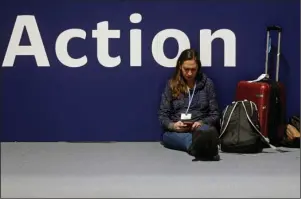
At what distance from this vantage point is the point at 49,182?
3.69 m

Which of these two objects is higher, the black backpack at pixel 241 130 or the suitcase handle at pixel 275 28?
the suitcase handle at pixel 275 28

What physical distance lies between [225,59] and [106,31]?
1242mm

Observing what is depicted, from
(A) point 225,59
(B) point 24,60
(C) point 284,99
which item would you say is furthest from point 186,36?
(B) point 24,60

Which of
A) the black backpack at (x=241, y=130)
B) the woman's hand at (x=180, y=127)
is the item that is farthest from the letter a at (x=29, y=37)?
the black backpack at (x=241, y=130)

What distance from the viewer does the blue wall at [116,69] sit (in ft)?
17.1

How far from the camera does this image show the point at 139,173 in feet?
12.9

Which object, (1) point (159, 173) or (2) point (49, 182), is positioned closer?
(2) point (49, 182)

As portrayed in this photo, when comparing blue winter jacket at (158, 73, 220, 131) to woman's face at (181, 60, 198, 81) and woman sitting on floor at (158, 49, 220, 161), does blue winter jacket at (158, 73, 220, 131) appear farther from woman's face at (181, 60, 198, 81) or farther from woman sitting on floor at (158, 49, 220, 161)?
woman's face at (181, 60, 198, 81)

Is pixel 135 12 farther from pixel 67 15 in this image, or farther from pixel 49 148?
pixel 49 148

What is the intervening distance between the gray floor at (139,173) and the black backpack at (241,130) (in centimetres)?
11

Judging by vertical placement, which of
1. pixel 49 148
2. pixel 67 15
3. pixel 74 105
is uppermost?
pixel 67 15

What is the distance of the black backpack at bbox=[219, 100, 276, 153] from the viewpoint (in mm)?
4617

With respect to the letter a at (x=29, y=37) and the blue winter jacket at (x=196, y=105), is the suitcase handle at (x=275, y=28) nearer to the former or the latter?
the blue winter jacket at (x=196, y=105)

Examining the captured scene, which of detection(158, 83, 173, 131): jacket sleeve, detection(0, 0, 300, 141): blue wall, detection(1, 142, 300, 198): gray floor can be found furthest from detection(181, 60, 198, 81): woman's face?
detection(1, 142, 300, 198): gray floor
